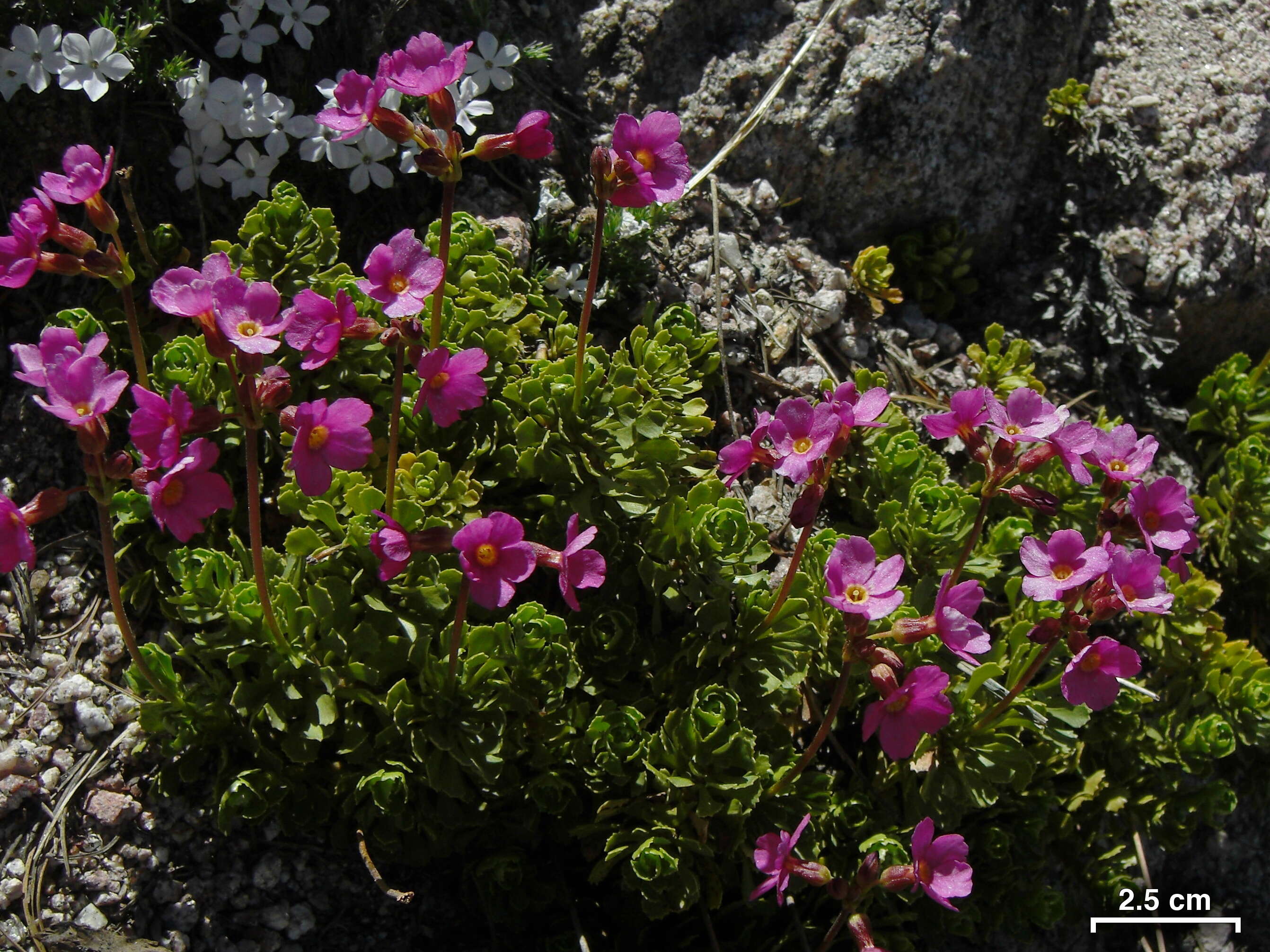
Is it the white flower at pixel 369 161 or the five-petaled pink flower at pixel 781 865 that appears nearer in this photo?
the five-petaled pink flower at pixel 781 865

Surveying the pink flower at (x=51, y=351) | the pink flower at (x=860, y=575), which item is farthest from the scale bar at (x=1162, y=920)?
the pink flower at (x=51, y=351)

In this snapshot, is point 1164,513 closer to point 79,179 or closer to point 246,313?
point 246,313

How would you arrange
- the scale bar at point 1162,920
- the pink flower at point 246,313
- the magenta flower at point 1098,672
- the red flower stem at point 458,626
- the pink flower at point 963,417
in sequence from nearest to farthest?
the pink flower at point 246,313, the red flower stem at point 458,626, the magenta flower at point 1098,672, the pink flower at point 963,417, the scale bar at point 1162,920

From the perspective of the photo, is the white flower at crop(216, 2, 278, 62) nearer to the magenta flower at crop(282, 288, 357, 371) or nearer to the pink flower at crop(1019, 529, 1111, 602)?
the magenta flower at crop(282, 288, 357, 371)

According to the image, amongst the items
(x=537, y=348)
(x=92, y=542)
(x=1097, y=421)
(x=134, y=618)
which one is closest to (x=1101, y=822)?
(x=1097, y=421)

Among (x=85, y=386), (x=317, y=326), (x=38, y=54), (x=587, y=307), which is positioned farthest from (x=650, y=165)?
(x=38, y=54)

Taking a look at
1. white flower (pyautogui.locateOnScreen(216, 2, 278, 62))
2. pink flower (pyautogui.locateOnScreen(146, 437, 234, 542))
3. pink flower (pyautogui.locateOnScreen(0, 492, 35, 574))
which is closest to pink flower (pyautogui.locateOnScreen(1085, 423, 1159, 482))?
pink flower (pyautogui.locateOnScreen(146, 437, 234, 542))

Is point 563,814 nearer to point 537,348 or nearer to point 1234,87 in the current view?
point 537,348

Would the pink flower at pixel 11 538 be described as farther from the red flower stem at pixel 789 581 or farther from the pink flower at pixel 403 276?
the red flower stem at pixel 789 581
